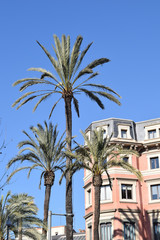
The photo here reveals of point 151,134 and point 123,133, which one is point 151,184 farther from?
point 123,133

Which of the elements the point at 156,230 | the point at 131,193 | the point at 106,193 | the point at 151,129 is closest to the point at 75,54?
the point at 106,193

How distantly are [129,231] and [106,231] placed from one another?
220 cm

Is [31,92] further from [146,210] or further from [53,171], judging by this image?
[146,210]

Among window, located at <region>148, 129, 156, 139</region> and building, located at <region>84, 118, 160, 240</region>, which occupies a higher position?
window, located at <region>148, 129, 156, 139</region>

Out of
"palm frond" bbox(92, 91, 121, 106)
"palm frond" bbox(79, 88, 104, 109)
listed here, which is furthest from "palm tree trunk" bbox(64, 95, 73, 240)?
"palm frond" bbox(92, 91, 121, 106)

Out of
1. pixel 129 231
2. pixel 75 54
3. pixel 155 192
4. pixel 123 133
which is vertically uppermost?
pixel 75 54

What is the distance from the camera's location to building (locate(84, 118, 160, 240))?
38.1 meters

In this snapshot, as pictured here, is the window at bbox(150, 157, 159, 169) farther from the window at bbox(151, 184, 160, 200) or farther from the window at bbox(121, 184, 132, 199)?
the window at bbox(121, 184, 132, 199)

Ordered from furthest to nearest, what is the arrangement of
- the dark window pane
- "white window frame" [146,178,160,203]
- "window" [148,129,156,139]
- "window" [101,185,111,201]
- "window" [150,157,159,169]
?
1. the dark window pane
2. "window" [148,129,156,139]
3. "window" [150,157,159,169]
4. "white window frame" [146,178,160,203]
5. "window" [101,185,111,201]

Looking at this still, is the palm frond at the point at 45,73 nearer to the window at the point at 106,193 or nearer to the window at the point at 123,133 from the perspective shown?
the window at the point at 106,193

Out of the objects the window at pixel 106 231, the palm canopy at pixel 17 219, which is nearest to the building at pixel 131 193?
the window at pixel 106 231

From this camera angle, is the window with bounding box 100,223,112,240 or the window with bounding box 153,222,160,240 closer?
the window with bounding box 100,223,112,240

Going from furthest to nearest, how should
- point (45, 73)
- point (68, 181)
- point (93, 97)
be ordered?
point (93, 97) → point (45, 73) → point (68, 181)

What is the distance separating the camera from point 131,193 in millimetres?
39938
